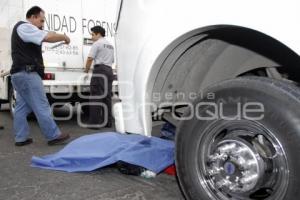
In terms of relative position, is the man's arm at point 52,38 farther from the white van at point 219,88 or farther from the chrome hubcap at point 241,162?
the chrome hubcap at point 241,162

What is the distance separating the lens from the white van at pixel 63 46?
7.40m

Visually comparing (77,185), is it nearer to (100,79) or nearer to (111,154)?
(111,154)

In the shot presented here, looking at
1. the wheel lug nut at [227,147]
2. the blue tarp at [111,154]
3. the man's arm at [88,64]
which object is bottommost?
the blue tarp at [111,154]

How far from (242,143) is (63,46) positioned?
5.58 m

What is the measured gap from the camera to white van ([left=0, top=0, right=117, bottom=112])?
7398mm

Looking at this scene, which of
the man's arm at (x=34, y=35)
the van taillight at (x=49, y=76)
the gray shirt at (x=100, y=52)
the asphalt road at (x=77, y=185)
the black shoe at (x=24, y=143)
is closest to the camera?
the asphalt road at (x=77, y=185)

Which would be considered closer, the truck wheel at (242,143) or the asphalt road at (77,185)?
the truck wheel at (242,143)

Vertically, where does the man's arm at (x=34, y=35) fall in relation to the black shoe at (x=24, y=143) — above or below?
above

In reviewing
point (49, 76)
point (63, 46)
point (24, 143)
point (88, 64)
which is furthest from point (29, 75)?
point (63, 46)

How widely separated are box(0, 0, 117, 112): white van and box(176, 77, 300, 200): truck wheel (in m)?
4.94

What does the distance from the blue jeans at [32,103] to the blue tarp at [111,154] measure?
1.23 m

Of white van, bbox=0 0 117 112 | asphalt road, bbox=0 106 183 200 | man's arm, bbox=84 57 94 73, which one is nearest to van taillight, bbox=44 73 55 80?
white van, bbox=0 0 117 112

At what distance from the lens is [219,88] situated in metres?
2.60

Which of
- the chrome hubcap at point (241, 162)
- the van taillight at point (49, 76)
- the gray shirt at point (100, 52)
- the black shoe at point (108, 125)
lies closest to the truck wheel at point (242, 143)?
the chrome hubcap at point (241, 162)
